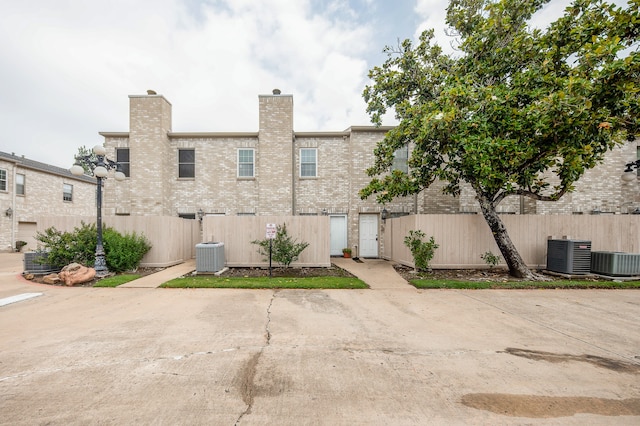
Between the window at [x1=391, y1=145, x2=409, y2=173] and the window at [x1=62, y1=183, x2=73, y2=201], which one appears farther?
the window at [x1=62, y1=183, x2=73, y2=201]

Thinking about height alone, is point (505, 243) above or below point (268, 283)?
above

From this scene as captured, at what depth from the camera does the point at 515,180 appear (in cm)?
762

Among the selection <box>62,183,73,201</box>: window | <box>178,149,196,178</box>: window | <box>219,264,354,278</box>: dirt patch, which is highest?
<box>178,149,196,178</box>: window

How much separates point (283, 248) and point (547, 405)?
758cm

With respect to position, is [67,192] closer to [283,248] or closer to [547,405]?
[283,248]

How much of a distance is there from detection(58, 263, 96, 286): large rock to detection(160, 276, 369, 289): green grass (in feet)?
8.68

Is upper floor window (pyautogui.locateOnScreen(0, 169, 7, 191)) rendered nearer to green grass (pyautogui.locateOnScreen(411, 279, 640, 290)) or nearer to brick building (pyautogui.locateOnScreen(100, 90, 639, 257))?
brick building (pyautogui.locateOnScreen(100, 90, 639, 257))

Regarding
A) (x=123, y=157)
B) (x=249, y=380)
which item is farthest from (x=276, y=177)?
(x=249, y=380)

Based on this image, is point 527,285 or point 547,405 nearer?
point 547,405

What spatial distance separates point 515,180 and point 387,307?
18.5ft

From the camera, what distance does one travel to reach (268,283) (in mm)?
7605

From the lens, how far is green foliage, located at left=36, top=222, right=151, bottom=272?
8.55m

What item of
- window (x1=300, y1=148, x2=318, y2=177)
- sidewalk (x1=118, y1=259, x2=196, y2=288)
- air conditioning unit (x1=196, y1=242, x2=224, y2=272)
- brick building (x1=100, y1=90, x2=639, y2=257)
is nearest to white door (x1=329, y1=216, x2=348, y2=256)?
brick building (x1=100, y1=90, x2=639, y2=257)

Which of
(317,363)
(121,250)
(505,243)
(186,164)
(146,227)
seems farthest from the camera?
(186,164)
